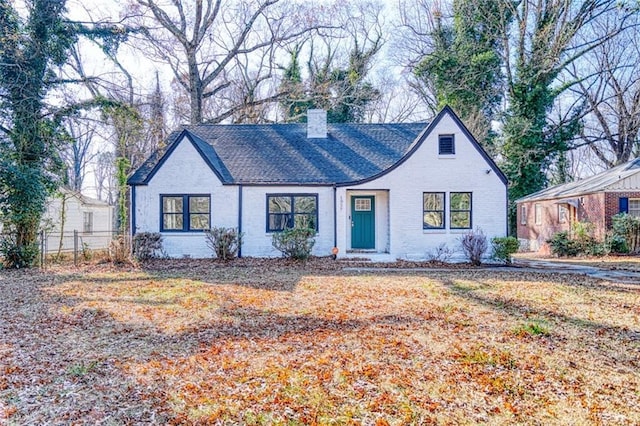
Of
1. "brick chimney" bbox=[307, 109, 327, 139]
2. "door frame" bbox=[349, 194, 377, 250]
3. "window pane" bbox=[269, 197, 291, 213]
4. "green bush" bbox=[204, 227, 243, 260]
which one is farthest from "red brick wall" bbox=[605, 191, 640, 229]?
"green bush" bbox=[204, 227, 243, 260]

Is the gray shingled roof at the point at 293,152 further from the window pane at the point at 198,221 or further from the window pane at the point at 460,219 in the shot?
the window pane at the point at 460,219

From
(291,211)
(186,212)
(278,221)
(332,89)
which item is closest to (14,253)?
(186,212)

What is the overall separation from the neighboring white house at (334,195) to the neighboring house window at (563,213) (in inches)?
400

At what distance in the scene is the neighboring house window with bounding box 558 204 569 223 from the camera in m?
22.2

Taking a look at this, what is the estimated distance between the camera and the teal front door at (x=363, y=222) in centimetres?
1603

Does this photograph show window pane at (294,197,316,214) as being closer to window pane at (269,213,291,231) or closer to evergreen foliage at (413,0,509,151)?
window pane at (269,213,291,231)

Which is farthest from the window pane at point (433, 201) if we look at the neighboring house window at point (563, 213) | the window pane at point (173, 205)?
the neighboring house window at point (563, 213)

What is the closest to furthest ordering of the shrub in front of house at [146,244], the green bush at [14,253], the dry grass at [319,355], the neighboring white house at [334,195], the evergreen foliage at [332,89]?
the dry grass at [319,355] → the green bush at [14,253] → the shrub in front of house at [146,244] → the neighboring white house at [334,195] → the evergreen foliage at [332,89]

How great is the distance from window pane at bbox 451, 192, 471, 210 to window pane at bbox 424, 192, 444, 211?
440 millimetres

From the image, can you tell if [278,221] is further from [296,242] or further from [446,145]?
[446,145]

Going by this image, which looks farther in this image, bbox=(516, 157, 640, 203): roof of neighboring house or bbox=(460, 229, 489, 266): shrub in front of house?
bbox=(516, 157, 640, 203): roof of neighboring house

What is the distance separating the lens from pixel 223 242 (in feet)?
46.0

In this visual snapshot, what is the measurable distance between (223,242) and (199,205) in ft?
7.45

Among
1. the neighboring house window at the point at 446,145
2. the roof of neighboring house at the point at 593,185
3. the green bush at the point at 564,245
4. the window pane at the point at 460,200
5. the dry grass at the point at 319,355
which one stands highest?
the neighboring house window at the point at 446,145
